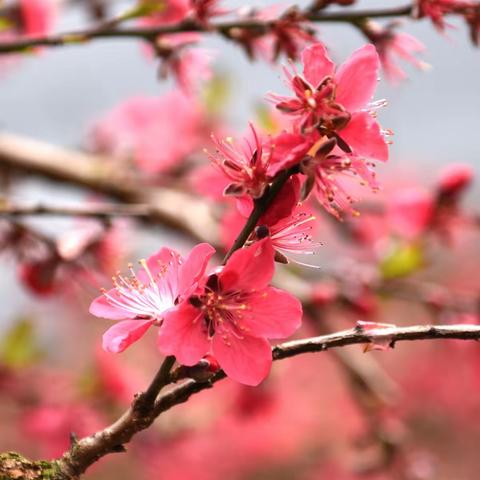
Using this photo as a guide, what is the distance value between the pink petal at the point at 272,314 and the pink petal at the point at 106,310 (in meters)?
0.08

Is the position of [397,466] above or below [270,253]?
below

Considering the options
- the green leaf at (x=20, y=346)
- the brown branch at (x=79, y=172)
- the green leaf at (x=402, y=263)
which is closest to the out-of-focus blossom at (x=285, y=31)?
the green leaf at (x=402, y=263)

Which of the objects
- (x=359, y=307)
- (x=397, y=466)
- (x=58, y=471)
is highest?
(x=359, y=307)

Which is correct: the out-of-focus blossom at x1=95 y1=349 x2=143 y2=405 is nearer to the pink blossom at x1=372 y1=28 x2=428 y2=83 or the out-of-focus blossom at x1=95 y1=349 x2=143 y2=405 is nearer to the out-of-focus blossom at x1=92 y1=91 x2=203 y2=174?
the out-of-focus blossom at x1=92 y1=91 x2=203 y2=174

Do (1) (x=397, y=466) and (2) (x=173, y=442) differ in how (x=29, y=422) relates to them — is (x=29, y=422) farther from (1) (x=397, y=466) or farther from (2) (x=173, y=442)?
(1) (x=397, y=466)

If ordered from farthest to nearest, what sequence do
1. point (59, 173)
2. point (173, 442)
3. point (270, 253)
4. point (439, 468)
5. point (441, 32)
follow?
point (439, 468), point (173, 442), point (59, 173), point (441, 32), point (270, 253)

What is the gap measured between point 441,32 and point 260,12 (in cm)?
21

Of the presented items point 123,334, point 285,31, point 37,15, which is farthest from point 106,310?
point 37,15

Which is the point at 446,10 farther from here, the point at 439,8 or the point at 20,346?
the point at 20,346

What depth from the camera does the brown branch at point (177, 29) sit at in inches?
37.2

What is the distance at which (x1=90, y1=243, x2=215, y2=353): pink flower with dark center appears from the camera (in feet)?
1.96

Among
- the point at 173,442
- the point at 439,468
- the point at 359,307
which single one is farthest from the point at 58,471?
the point at 439,468

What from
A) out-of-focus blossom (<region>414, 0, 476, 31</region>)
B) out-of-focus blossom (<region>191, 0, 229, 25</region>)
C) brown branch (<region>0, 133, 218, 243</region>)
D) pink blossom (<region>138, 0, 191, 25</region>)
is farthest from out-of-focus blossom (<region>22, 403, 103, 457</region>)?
out-of-focus blossom (<region>414, 0, 476, 31</region>)

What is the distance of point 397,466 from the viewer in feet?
5.46
